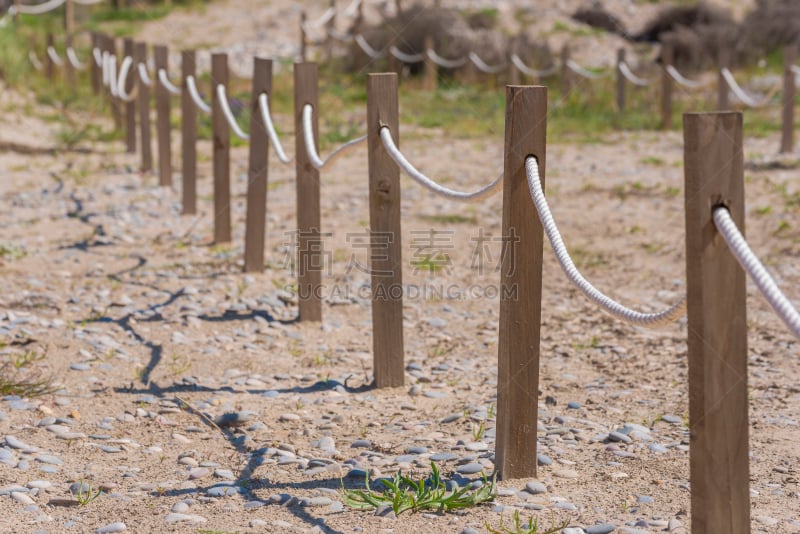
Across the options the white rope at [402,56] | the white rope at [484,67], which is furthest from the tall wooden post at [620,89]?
the white rope at [402,56]

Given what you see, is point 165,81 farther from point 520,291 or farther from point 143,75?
point 520,291

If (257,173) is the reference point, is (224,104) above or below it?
above

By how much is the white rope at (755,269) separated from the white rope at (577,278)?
0.25 metres

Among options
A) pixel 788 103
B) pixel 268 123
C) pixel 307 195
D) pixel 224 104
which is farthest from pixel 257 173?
pixel 788 103

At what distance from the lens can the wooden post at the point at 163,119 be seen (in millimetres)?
7504

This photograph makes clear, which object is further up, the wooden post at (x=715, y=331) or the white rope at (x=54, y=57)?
the white rope at (x=54, y=57)

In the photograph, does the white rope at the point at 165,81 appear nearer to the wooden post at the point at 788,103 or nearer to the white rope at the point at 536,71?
the wooden post at the point at 788,103

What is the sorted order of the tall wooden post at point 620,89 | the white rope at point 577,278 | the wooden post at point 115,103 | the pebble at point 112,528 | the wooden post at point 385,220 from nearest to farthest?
1. the white rope at point 577,278
2. the pebble at point 112,528
3. the wooden post at point 385,220
4. the wooden post at point 115,103
5. the tall wooden post at point 620,89

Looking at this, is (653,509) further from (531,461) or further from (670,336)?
(670,336)

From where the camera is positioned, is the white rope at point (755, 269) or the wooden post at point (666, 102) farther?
the wooden post at point (666, 102)

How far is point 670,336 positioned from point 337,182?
4537 millimetres

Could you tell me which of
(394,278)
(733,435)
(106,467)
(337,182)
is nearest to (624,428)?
(394,278)

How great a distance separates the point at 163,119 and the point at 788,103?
245 inches

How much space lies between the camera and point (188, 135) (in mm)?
6910
